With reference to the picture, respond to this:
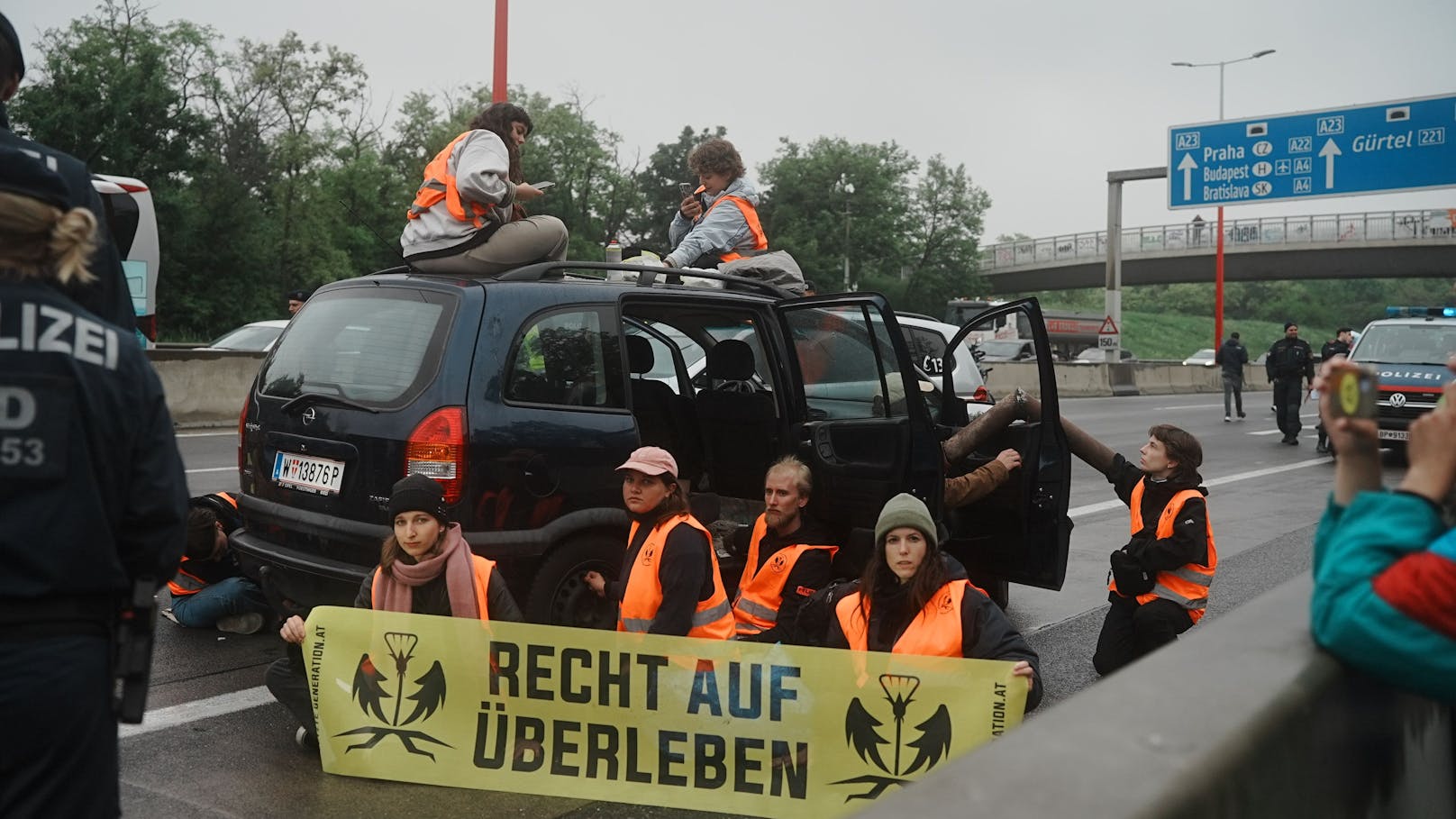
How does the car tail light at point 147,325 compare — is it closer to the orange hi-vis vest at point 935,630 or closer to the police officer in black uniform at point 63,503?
the orange hi-vis vest at point 935,630

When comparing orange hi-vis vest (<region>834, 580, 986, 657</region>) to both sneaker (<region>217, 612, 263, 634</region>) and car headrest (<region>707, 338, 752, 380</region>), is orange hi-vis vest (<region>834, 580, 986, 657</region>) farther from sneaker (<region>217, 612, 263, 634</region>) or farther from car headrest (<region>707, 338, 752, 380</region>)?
sneaker (<region>217, 612, 263, 634</region>)

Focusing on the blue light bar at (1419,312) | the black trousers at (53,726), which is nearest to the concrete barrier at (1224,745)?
the black trousers at (53,726)

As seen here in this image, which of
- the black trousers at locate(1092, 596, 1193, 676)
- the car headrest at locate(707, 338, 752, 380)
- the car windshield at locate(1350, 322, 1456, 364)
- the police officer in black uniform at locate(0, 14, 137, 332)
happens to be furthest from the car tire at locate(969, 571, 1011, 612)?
the car windshield at locate(1350, 322, 1456, 364)

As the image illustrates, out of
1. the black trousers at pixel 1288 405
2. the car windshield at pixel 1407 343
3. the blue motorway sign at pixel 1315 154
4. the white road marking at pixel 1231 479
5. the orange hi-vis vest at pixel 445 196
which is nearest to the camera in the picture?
the orange hi-vis vest at pixel 445 196

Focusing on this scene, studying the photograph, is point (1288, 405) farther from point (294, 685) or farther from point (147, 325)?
point (294, 685)

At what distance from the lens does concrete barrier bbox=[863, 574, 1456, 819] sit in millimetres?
1483

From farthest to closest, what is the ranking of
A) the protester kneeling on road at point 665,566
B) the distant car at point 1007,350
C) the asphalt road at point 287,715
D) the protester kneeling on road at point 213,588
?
the distant car at point 1007,350, the protester kneeling on road at point 213,588, the protester kneeling on road at point 665,566, the asphalt road at point 287,715

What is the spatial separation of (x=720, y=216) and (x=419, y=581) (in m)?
3.88

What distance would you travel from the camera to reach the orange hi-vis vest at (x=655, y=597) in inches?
190

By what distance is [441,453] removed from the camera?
5023 millimetres

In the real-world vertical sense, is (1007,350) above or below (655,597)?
→ below

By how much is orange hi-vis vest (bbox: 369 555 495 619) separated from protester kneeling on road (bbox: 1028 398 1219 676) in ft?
8.29

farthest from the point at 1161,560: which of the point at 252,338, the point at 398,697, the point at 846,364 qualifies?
the point at 252,338

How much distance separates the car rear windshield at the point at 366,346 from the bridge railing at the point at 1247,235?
5100 centimetres
